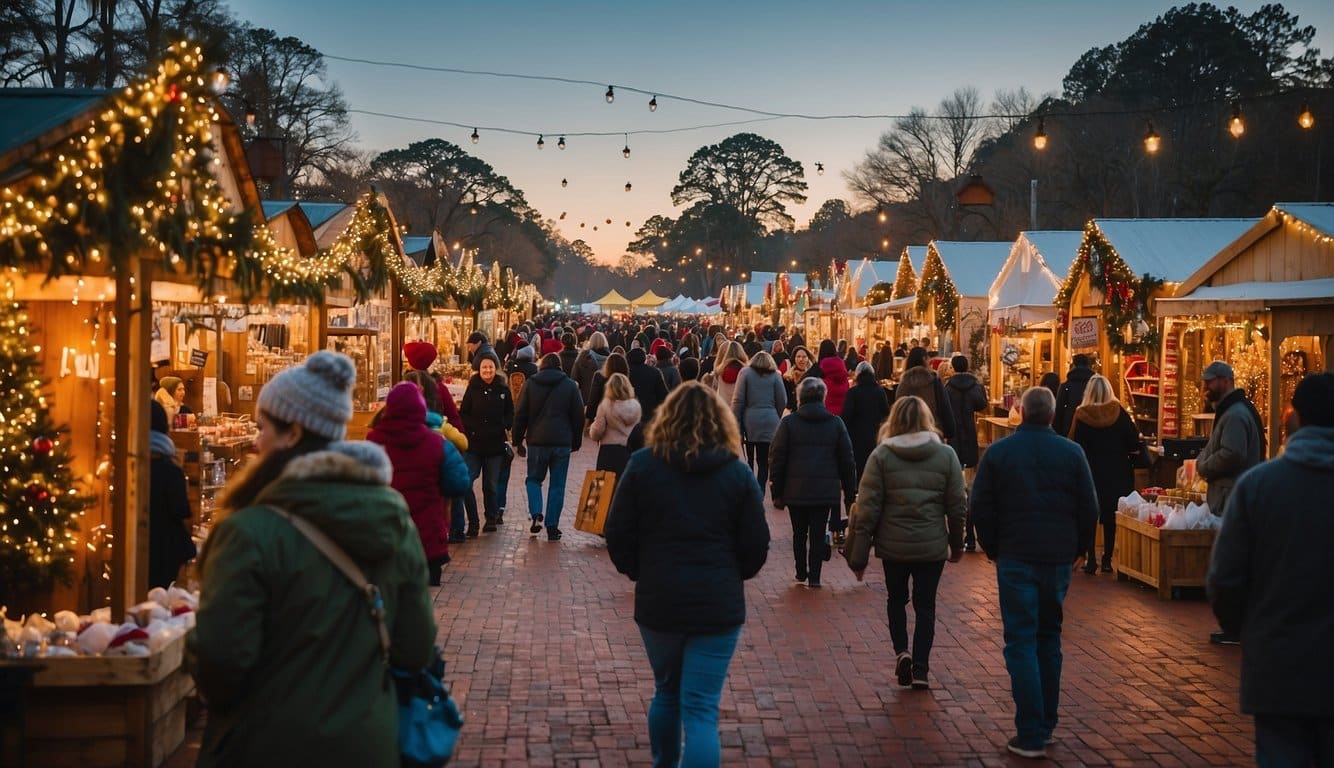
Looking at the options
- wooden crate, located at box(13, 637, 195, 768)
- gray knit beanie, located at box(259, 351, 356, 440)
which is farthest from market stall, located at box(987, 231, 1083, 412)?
gray knit beanie, located at box(259, 351, 356, 440)

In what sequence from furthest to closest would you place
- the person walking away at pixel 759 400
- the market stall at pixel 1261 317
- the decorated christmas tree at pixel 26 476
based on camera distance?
the person walking away at pixel 759 400
the market stall at pixel 1261 317
the decorated christmas tree at pixel 26 476

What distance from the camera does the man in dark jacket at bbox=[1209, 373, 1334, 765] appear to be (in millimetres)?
3850

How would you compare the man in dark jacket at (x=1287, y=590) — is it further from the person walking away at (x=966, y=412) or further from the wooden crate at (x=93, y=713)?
the person walking away at (x=966, y=412)

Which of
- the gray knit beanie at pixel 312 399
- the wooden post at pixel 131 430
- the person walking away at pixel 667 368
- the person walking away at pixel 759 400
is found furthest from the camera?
the person walking away at pixel 667 368

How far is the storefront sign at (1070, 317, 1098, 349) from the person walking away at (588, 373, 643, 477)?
25.6ft

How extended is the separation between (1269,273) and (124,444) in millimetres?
10793

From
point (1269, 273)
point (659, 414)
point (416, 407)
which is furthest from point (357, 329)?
point (659, 414)

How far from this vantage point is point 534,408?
11625mm

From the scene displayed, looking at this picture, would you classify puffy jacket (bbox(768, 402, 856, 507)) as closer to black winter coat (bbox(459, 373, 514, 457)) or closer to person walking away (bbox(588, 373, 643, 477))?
person walking away (bbox(588, 373, 643, 477))

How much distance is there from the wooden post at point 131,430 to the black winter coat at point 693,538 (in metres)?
2.33

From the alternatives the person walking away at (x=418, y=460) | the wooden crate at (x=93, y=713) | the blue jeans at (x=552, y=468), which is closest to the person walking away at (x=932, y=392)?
the blue jeans at (x=552, y=468)

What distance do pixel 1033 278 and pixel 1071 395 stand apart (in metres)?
8.57

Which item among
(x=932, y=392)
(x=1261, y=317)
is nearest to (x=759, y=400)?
(x=932, y=392)

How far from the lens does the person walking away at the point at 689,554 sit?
4.49m
